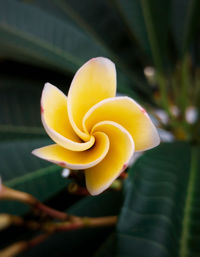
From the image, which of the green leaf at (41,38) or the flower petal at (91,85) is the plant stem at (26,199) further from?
the green leaf at (41,38)

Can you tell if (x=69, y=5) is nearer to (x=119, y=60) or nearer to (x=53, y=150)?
(x=119, y=60)

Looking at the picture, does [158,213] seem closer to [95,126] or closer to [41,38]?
[95,126]

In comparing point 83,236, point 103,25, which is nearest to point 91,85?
point 83,236

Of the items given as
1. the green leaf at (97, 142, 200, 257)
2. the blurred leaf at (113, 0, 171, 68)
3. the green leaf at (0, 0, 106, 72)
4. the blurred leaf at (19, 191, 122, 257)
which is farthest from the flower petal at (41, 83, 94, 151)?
the blurred leaf at (113, 0, 171, 68)

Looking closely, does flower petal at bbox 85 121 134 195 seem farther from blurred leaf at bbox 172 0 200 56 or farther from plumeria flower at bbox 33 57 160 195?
blurred leaf at bbox 172 0 200 56

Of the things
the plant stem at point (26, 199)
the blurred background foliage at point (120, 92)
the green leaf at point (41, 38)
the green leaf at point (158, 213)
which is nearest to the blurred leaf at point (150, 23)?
the blurred background foliage at point (120, 92)

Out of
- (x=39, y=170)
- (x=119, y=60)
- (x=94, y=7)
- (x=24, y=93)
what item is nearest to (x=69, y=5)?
(x=94, y=7)
